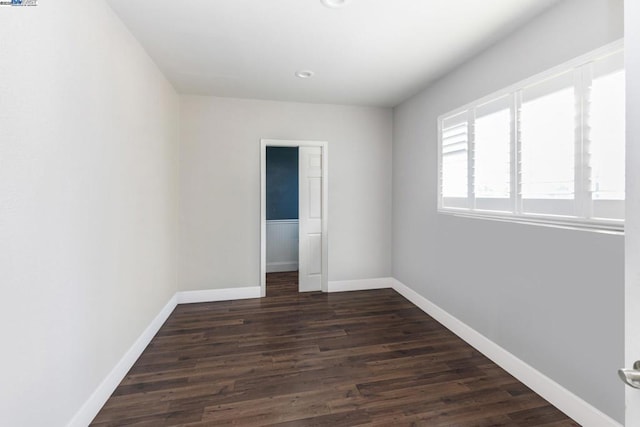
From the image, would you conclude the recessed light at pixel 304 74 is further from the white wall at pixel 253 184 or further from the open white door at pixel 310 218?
the open white door at pixel 310 218

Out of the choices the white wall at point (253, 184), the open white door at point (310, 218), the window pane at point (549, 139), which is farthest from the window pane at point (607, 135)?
the open white door at point (310, 218)

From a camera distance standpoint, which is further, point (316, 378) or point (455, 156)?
point (455, 156)

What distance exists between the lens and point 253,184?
3988 millimetres

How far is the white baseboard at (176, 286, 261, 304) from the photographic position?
3.82 meters

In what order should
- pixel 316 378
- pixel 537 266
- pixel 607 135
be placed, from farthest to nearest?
pixel 316 378 → pixel 537 266 → pixel 607 135

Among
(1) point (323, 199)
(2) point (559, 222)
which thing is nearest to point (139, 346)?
(1) point (323, 199)

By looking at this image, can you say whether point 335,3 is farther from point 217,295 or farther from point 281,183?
point 281,183

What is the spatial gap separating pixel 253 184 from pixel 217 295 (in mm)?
1532

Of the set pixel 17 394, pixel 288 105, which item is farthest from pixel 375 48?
pixel 17 394

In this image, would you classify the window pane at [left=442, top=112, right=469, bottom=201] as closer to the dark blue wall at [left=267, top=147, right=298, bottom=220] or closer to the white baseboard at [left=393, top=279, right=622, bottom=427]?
the white baseboard at [left=393, top=279, right=622, bottom=427]

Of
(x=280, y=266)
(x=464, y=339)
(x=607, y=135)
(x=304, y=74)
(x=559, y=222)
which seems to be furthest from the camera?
(x=280, y=266)

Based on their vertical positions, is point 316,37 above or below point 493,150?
above

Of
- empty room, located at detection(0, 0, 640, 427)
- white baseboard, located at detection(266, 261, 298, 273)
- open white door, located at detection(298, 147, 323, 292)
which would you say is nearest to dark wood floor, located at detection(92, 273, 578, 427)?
empty room, located at detection(0, 0, 640, 427)

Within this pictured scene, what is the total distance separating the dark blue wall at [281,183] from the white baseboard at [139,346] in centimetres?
196
